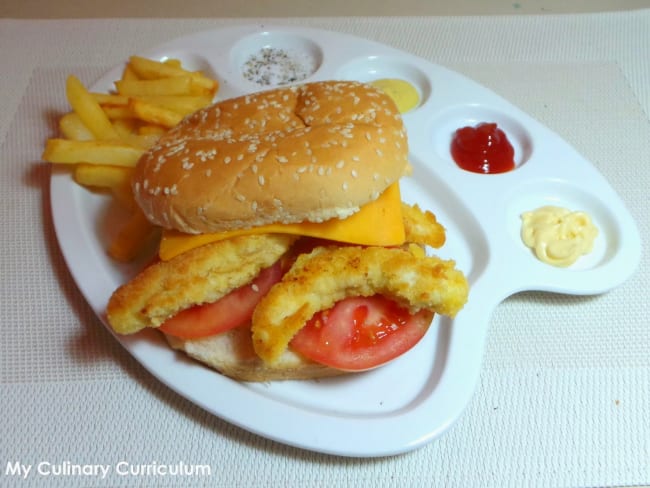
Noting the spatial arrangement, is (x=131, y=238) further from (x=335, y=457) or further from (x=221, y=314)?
(x=335, y=457)

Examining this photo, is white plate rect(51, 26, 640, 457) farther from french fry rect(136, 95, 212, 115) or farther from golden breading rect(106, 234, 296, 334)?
french fry rect(136, 95, 212, 115)

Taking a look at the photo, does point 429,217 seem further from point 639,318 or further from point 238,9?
point 238,9

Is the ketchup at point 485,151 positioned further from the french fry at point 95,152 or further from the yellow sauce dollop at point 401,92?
the french fry at point 95,152

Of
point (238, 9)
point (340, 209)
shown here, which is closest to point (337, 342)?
point (340, 209)

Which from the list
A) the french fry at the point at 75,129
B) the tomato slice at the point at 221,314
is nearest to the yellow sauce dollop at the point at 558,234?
the tomato slice at the point at 221,314

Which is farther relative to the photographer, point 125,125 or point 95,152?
point 125,125

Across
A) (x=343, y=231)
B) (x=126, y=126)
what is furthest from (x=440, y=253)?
(x=126, y=126)
